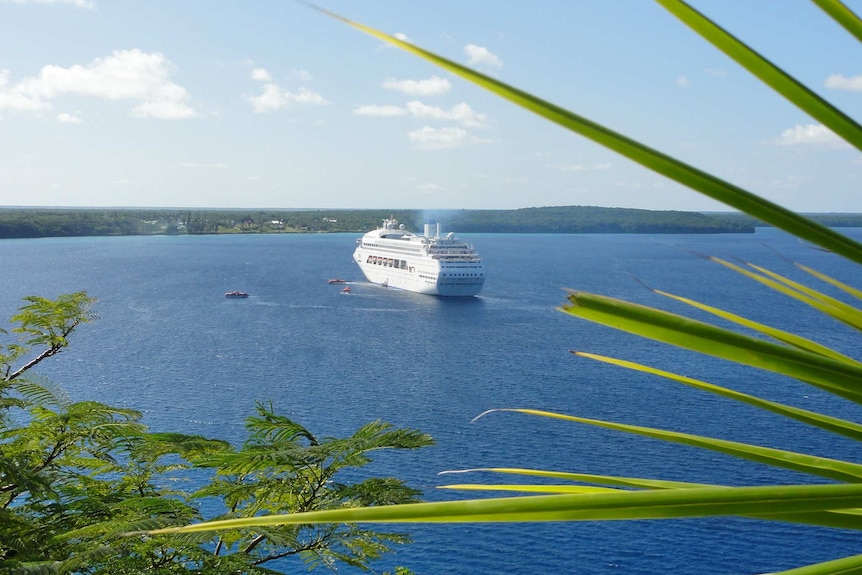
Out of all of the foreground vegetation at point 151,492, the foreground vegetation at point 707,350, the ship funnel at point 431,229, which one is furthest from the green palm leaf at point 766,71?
the ship funnel at point 431,229

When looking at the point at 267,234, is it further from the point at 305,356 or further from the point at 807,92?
the point at 807,92

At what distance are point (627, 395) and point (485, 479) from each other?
10.4 m

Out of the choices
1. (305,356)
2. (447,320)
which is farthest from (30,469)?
(447,320)

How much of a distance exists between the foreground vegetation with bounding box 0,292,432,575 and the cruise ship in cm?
5134

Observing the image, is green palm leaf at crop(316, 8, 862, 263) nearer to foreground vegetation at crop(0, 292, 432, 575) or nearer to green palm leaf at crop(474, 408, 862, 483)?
green palm leaf at crop(474, 408, 862, 483)

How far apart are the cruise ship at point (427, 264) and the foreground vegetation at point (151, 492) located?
51341 millimetres

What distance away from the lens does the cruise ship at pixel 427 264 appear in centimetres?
5953

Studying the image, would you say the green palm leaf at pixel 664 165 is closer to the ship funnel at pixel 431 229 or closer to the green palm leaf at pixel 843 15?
the green palm leaf at pixel 843 15

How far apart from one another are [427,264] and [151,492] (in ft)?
174

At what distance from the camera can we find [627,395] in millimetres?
31688

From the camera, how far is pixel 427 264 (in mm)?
60500

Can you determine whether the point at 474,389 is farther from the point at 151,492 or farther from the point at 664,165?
the point at 664,165

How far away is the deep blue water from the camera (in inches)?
788

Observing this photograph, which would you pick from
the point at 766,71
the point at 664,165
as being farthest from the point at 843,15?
the point at 664,165
